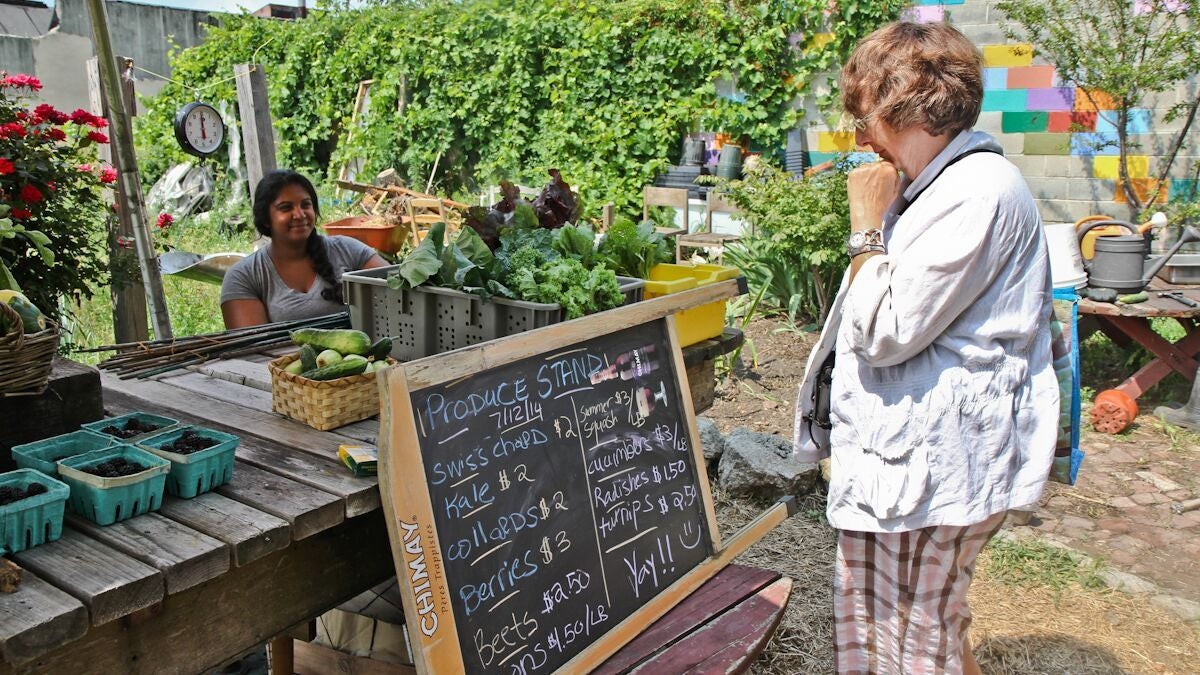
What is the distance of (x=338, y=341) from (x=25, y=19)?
68.3ft

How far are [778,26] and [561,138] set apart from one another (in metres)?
2.88

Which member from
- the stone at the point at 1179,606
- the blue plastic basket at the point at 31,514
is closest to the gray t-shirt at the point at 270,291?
the blue plastic basket at the point at 31,514

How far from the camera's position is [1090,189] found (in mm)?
7477

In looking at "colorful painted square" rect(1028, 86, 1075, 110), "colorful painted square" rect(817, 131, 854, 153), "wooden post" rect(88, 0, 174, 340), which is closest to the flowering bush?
"wooden post" rect(88, 0, 174, 340)

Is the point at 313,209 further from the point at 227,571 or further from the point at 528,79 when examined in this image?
the point at 528,79

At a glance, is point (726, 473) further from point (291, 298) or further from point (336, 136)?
point (336, 136)

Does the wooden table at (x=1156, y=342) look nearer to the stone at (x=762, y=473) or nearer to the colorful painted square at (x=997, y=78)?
the stone at (x=762, y=473)

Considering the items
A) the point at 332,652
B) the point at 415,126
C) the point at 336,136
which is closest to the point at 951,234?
the point at 332,652

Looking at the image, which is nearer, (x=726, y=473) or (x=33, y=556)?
(x=33, y=556)

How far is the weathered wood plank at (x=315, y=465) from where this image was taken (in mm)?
1715

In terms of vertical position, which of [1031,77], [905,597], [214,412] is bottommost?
[905,597]

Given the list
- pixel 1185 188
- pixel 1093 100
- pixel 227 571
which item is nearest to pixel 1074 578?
pixel 227 571

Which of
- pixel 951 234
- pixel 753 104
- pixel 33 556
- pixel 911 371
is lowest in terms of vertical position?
pixel 33 556

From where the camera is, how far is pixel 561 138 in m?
10.5
